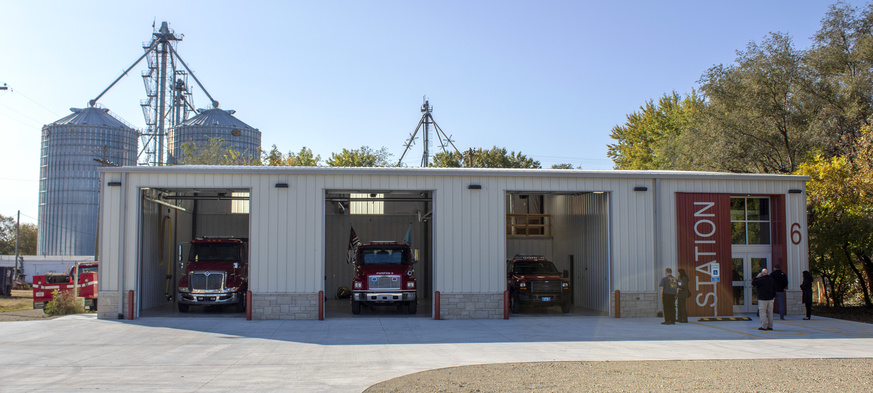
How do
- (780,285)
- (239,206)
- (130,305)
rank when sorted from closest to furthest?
(130,305) < (780,285) < (239,206)

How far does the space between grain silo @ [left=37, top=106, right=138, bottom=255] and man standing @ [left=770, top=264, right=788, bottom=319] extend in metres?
54.1

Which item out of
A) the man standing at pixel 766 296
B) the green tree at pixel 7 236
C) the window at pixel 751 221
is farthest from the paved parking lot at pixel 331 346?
the green tree at pixel 7 236

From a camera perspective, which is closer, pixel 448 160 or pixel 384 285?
pixel 384 285

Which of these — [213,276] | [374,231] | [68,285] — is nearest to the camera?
[213,276]

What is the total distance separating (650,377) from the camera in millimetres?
9656

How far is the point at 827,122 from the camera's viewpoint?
2880 cm

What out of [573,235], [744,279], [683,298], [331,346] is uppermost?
[573,235]

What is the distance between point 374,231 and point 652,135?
34.2 meters

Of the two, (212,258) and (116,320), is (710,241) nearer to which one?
(212,258)

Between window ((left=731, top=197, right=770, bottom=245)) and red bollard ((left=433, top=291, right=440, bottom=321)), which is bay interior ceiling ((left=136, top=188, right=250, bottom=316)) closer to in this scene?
red bollard ((left=433, top=291, right=440, bottom=321))

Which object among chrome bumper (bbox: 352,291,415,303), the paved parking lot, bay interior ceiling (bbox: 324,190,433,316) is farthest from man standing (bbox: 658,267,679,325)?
bay interior ceiling (bbox: 324,190,433,316)

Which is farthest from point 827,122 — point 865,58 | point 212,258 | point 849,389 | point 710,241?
point 212,258

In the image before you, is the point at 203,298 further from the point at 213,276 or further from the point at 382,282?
the point at 382,282

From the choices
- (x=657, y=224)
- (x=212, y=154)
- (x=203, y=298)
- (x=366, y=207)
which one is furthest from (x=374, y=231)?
(x=212, y=154)
